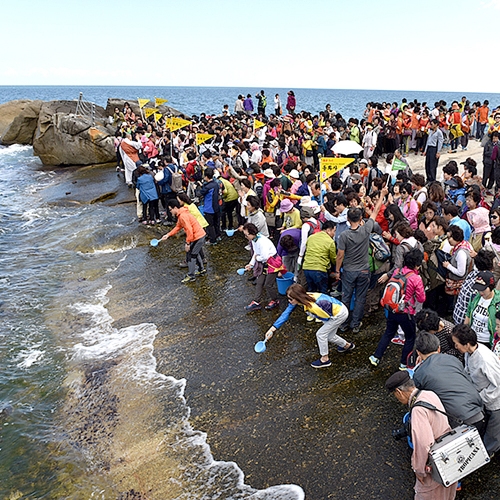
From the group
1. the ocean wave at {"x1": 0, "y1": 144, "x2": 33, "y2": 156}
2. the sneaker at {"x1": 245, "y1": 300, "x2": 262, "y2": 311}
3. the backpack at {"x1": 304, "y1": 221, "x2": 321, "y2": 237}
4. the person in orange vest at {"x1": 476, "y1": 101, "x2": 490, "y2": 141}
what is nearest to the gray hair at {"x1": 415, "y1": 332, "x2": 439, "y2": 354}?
the backpack at {"x1": 304, "y1": 221, "x2": 321, "y2": 237}

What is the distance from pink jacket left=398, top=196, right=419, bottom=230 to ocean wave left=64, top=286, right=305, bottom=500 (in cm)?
487

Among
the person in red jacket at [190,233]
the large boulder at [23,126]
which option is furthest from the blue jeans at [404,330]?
the large boulder at [23,126]

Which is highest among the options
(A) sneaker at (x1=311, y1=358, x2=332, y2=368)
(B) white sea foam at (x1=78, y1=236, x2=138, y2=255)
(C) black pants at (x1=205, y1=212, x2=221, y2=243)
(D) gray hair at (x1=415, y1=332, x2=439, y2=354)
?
(D) gray hair at (x1=415, y1=332, x2=439, y2=354)

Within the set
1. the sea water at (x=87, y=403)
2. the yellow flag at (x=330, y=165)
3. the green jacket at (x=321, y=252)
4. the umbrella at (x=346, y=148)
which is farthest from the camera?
the umbrella at (x=346, y=148)

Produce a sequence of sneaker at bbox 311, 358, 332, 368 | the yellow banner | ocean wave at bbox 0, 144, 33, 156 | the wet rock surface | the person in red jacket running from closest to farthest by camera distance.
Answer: the wet rock surface, sneaker at bbox 311, 358, 332, 368, the person in red jacket, the yellow banner, ocean wave at bbox 0, 144, 33, 156

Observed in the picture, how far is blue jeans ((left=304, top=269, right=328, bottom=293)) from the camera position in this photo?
752 centimetres

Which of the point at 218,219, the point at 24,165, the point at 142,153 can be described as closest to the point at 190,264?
the point at 218,219

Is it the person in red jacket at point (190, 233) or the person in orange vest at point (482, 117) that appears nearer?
the person in red jacket at point (190, 233)

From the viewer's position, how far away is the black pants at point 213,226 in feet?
38.8

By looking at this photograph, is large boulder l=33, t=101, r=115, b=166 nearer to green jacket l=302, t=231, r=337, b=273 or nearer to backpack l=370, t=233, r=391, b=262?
green jacket l=302, t=231, r=337, b=273

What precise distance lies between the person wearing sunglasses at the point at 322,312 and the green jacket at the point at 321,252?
1048 mm

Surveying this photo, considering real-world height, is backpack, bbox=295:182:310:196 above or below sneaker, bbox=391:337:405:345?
above

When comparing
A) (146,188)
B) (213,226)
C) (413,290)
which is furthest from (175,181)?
(413,290)

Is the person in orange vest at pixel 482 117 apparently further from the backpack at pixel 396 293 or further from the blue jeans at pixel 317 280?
the backpack at pixel 396 293
